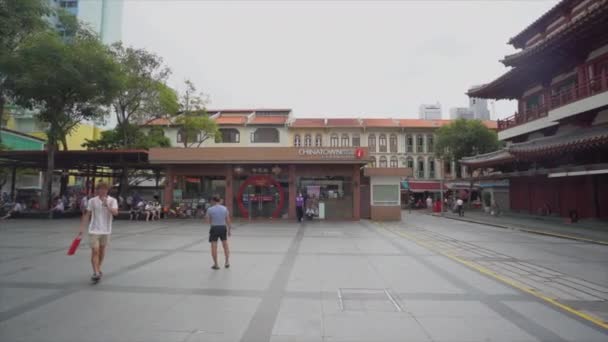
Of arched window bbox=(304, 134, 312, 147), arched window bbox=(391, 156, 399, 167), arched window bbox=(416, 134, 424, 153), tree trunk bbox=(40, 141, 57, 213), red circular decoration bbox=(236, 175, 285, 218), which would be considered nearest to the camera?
red circular decoration bbox=(236, 175, 285, 218)

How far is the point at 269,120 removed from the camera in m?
37.7

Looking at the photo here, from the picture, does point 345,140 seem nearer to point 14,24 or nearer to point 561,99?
point 561,99

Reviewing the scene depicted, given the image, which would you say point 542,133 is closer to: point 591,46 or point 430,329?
point 591,46

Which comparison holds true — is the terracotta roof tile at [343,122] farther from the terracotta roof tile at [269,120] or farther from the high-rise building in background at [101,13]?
the high-rise building in background at [101,13]

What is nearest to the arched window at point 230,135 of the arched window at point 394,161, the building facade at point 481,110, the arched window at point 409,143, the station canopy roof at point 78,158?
the station canopy roof at point 78,158

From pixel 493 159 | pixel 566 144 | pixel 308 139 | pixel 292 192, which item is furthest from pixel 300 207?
pixel 308 139

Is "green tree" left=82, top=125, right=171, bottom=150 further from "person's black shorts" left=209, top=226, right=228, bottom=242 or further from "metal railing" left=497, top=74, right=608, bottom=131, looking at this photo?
"metal railing" left=497, top=74, right=608, bottom=131

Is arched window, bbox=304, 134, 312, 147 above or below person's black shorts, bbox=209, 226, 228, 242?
above

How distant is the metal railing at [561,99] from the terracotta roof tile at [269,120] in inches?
892

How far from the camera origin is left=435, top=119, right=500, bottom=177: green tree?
33594mm

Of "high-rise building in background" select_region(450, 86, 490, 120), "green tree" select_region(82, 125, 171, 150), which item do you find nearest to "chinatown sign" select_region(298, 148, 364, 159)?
"green tree" select_region(82, 125, 171, 150)

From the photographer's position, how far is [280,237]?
11953 mm

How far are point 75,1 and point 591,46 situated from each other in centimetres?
6573

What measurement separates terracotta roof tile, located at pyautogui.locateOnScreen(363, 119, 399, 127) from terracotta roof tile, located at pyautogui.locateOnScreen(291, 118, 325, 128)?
5810mm
